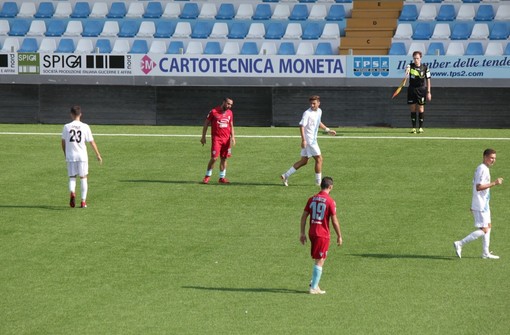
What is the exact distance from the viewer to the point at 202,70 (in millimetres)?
36281

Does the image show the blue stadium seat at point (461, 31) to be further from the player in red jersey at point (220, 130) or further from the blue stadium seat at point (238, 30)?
the player in red jersey at point (220, 130)

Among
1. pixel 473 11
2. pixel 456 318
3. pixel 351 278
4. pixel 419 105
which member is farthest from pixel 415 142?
pixel 456 318

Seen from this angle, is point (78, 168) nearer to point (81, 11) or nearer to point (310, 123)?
point (310, 123)

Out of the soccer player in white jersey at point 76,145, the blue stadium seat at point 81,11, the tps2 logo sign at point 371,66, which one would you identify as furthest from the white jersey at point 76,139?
the blue stadium seat at point 81,11

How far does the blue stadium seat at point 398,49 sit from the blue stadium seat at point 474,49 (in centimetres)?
214

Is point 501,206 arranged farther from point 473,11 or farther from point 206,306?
point 473,11

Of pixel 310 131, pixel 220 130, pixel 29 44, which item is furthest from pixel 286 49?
pixel 310 131

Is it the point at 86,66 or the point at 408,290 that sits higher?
the point at 86,66

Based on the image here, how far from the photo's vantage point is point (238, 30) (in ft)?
133

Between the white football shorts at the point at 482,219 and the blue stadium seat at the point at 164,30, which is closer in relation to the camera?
the white football shorts at the point at 482,219

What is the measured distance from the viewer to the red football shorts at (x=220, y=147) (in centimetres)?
2391

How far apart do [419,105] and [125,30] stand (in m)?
14.3

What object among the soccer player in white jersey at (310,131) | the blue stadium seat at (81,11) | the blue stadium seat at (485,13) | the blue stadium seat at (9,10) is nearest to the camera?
the soccer player in white jersey at (310,131)

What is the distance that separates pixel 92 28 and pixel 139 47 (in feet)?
9.43
